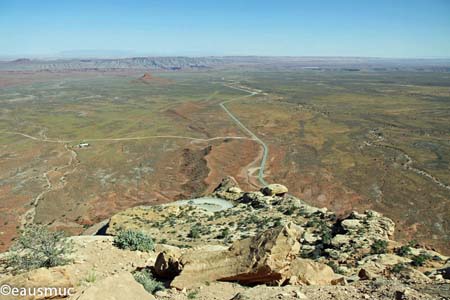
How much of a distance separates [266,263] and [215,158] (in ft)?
160

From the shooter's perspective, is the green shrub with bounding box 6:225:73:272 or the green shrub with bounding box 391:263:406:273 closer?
the green shrub with bounding box 6:225:73:272

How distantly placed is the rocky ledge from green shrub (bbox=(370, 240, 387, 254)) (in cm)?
5

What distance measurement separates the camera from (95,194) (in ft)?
156

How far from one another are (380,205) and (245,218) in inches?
857

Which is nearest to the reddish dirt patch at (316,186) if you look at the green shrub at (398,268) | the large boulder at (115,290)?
the green shrub at (398,268)

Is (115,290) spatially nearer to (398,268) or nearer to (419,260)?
(398,268)

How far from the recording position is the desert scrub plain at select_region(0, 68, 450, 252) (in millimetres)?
42312

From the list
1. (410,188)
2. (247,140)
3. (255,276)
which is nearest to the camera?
(255,276)

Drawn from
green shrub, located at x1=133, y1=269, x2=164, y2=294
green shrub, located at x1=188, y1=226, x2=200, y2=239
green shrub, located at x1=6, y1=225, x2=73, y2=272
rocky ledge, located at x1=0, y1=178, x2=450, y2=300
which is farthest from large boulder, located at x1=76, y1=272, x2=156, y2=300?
green shrub, located at x1=188, y1=226, x2=200, y2=239

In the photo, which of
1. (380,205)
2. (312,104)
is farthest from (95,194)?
(312,104)

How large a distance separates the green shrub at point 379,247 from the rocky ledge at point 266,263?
45mm

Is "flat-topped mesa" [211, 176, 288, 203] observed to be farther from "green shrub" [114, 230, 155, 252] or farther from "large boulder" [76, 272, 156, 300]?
"large boulder" [76, 272, 156, 300]

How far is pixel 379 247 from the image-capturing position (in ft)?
59.4

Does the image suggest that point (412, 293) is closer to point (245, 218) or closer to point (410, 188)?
point (245, 218)
